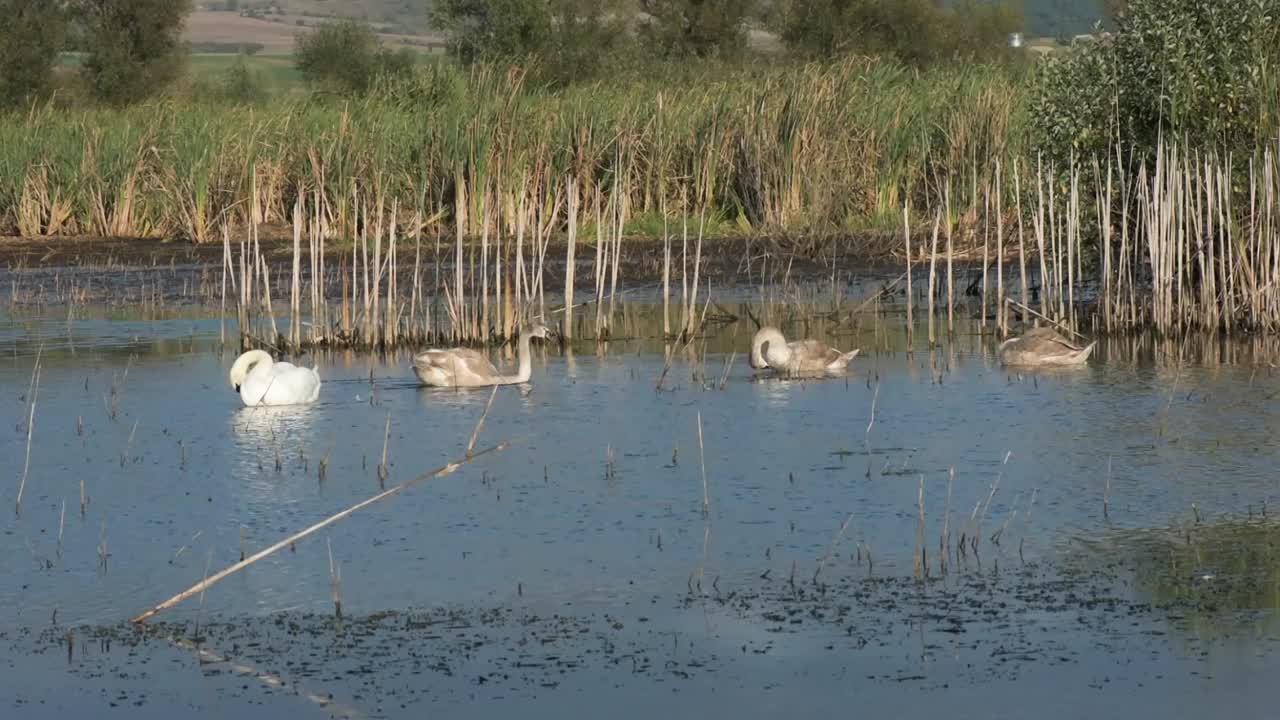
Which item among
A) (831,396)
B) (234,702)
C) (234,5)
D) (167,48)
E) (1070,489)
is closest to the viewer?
(234,702)

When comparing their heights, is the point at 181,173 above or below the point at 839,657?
above

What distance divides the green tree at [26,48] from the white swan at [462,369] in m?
38.0

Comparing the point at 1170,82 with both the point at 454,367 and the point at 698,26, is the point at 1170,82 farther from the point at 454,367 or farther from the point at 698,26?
the point at 698,26

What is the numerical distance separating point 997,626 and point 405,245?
17.0 metres

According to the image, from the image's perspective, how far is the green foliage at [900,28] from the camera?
5622cm

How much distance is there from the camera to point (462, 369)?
13539mm

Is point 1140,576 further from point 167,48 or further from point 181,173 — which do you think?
point 167,48

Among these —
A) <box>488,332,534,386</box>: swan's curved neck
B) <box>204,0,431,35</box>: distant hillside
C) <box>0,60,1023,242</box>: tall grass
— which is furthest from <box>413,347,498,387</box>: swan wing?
<box>204,0,431,35</box>: distant hillside

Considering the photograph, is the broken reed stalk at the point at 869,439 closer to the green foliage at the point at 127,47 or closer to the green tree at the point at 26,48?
the green tree at the point at 26,48

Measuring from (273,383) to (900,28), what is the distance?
5048 cm

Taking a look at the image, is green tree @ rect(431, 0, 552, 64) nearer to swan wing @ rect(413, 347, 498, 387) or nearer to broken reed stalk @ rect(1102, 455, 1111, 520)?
swan wing @ rect(413, 347, 498, 387)

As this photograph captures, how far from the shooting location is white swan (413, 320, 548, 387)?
1353cm

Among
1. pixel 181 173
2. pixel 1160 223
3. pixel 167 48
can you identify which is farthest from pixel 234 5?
pixel 1160 223

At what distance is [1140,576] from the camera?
7.99 metres
